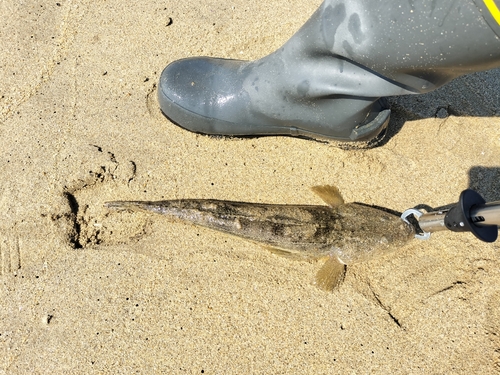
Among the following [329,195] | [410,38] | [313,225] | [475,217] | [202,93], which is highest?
[410,38]

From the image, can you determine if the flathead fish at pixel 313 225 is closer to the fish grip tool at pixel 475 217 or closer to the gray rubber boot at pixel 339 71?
the gray rubber boot at pixel 339 71

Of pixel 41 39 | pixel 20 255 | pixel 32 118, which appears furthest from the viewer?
pixel 41 39

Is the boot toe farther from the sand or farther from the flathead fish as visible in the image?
the flathead fish

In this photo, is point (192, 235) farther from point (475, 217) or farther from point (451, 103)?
point (451, 103)

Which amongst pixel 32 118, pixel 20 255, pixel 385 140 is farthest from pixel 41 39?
pixel 385 140

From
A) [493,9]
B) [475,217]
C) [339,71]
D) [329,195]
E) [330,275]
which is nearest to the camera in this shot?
[493,9]

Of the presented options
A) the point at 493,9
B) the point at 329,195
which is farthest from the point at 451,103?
the point at 493,9

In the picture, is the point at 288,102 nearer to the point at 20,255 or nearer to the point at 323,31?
the point at 323,31
